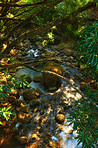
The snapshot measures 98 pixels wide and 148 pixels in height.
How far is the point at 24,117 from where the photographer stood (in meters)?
5.04

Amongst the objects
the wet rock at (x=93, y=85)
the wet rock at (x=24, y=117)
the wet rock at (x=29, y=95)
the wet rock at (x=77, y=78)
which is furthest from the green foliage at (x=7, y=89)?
the wet rock at (x=77, y=78)

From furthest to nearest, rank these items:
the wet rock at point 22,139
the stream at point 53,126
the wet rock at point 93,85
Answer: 1. the wet rock at point 93,85
2. the stream at point 53,126
3. the wet rock at point 22,139

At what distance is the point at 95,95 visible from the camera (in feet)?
11.8

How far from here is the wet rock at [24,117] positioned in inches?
197

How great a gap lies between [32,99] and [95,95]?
124 inches

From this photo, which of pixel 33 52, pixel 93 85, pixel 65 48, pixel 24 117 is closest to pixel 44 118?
pixel 24 117

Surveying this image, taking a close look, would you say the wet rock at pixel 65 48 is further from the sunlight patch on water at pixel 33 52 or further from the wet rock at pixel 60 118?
the wet rock at pixel 60 118

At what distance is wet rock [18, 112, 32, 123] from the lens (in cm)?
500

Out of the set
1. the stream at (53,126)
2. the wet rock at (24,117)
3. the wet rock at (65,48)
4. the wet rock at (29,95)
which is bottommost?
the stream at (53,126)

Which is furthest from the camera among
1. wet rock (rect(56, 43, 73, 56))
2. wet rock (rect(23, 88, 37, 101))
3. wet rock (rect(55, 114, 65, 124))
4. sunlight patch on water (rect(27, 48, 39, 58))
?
wet rock (rect(56, 43, 73, 56))

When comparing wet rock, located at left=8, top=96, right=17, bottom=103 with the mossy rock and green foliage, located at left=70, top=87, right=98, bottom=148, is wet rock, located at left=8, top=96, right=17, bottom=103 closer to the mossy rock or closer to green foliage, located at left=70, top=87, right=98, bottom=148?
the mossy rock

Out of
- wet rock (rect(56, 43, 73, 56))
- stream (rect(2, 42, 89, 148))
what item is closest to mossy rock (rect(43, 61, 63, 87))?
stream (rect(2, 42, 89, 148))

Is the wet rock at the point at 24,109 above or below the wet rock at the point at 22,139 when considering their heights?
above

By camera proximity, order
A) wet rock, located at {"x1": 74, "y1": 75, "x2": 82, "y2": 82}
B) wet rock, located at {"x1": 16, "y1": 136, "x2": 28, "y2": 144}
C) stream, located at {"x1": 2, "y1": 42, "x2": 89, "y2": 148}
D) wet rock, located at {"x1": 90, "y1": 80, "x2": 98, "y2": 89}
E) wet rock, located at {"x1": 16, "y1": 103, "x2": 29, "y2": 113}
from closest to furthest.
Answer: wet rock, located at {"x1": 16, "y1": 136, "x2": 28, "y2": 144} → stream, located at {"x1": 2, "y1": 42, "x2": 89, "y2": 148} → wet rock, located at {"x1": 16, "y1": 103, "x2": 29, "y2": 113} → wet rock, located at {"x1": 90, "y1": 80, "x2": 98, "y2": 89} → wet rock, located at {"x1": 74, "y1": 75, "x2": 82, "y2": 82}
